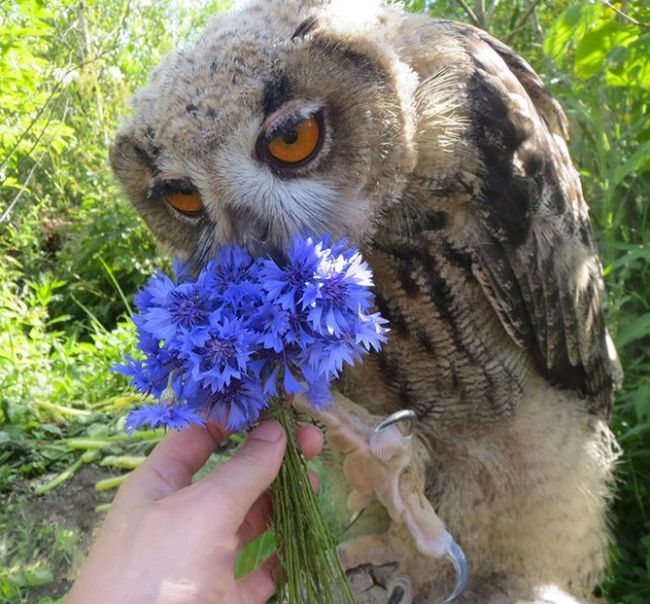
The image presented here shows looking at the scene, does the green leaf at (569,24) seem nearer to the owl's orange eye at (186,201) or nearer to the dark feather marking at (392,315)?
the dark feather marking at (392,315)

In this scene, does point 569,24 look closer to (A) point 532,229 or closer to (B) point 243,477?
(A) point 532,229

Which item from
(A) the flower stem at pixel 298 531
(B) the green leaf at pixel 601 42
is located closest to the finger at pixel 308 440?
(A) the flower stem at pixel 298 531

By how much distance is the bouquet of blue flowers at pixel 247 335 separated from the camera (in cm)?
97

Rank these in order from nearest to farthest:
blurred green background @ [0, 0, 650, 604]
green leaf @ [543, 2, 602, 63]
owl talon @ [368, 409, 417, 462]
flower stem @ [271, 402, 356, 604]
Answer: flower stem @ [271, 402, 356, 604] → owl talon @ [368, 409, 417, 462] → green leaf @ [543, 2, 602, 63] → blurred green background @ [0, 0, 650, 604]

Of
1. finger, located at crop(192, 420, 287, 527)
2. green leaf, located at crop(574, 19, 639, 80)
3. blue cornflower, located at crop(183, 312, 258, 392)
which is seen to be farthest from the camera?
green leaf, located at crop(574, 19, 639, 80)

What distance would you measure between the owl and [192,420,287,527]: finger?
35 cm

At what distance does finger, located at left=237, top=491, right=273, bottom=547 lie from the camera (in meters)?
1.29

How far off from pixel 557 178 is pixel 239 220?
942 millimetres

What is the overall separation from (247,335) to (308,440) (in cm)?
37

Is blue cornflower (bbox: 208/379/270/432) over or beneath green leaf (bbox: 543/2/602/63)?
beneath

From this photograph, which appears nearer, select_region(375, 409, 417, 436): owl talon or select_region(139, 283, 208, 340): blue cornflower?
select_region(139, 283, 208, 340): blue cornflower

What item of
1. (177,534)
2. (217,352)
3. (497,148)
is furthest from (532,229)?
(177,534)

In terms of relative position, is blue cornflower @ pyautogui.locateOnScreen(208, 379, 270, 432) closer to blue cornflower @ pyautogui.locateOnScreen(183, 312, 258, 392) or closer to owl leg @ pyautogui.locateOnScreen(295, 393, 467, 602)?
blue cornflower @ pyautogui.locateOnScreen(183, 312, 258, 392)

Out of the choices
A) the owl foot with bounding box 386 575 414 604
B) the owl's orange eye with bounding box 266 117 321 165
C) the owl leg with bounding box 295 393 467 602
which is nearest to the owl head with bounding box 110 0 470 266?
the owl's orange eye with bounding box 266 117 321 165
